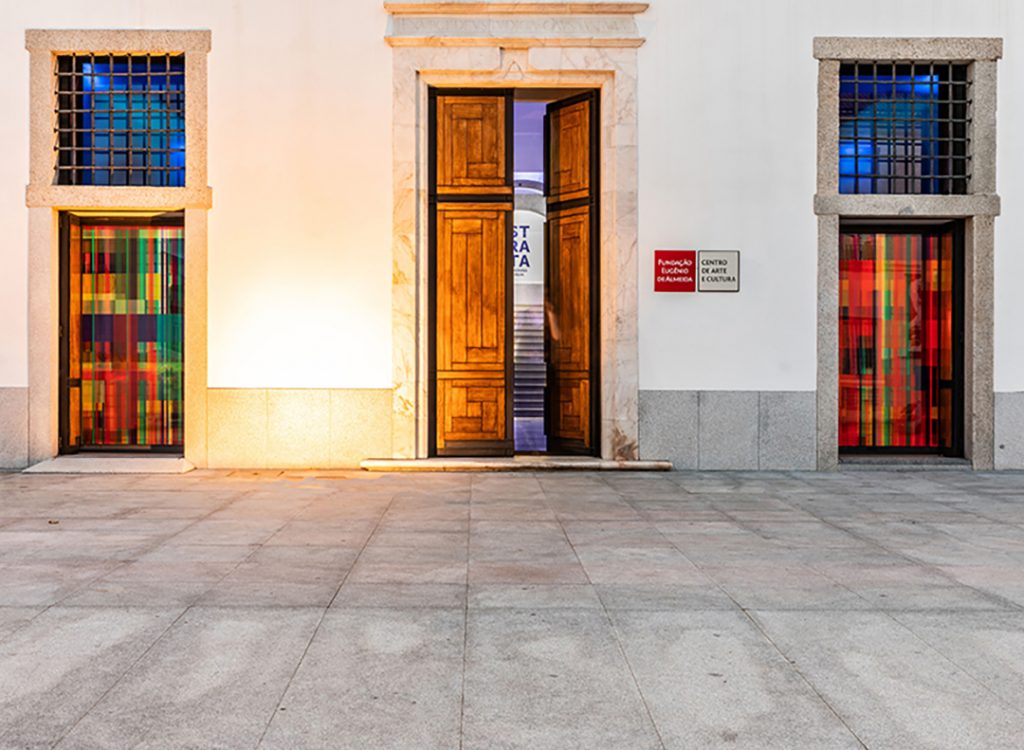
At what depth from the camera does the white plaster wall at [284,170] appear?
1030 centimetres

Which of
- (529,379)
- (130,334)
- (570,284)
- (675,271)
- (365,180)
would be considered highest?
(365,180)

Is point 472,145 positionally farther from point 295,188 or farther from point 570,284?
point 295,188

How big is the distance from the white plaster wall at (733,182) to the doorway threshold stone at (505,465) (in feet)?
3.44

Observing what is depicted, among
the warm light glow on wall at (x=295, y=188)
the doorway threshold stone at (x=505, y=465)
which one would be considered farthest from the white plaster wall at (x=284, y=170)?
the doorway threshold stone at (x=505, y=465)

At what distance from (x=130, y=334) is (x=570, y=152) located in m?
6.49

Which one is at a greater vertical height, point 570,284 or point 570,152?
point 570,152

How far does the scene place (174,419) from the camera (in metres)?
10.8

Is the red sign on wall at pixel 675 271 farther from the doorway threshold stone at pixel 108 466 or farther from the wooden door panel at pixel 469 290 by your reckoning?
the doorway threshold stone at pixel 108 466

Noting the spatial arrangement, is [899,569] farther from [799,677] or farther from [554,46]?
[554,46]

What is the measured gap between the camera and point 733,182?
10.4 meters

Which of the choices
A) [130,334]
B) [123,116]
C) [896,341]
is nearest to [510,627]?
[130,334]

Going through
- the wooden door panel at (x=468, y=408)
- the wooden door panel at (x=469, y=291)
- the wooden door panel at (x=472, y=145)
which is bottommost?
the wooden door panel at (x=468, y=408)

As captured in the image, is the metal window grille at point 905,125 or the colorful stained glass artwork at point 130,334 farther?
the colorful stained glass artwork at point 130,334

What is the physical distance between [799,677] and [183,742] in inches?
97.4
